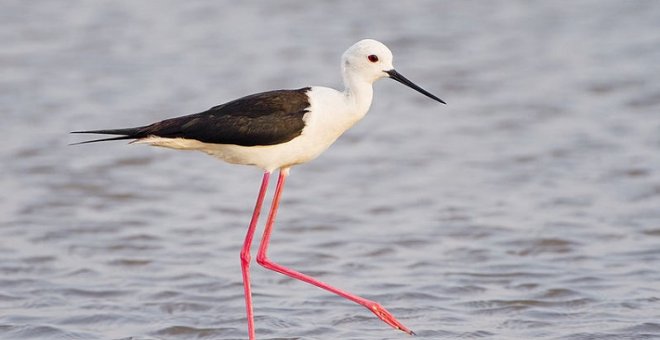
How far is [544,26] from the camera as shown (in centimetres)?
1461

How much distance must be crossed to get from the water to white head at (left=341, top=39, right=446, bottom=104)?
1529mm

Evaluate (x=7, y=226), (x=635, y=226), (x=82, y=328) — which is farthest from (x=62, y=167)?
(x=635, y=226)

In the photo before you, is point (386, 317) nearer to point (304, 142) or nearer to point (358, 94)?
point (304, 142)

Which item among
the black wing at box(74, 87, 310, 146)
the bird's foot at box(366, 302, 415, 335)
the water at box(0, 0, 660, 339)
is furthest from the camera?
the water at box(0, 0, 660, 339)

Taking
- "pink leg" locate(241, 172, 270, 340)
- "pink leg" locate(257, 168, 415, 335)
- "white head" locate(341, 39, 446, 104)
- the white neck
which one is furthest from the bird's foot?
"white head" locate(341, 39, 446, 104)

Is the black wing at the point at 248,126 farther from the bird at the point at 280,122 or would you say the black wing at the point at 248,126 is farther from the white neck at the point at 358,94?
the white neck at the point at 358,94

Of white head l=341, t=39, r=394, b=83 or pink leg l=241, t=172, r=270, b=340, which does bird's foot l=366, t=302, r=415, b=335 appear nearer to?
pink leg l=241, t=172, r=270, b=340

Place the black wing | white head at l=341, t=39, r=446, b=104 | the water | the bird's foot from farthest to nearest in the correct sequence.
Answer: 1. the water
2. the bird's foot
3. white head at l=341, t=39, r=446, b=104
4. the black wing

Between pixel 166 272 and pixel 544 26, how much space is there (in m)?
7.57

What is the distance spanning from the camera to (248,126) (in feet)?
21.9

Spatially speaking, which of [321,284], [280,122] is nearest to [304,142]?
[280,122]

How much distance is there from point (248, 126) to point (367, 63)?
28.7 inches

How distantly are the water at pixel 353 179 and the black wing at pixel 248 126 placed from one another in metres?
1.28

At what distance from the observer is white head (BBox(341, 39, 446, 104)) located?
265 inches
